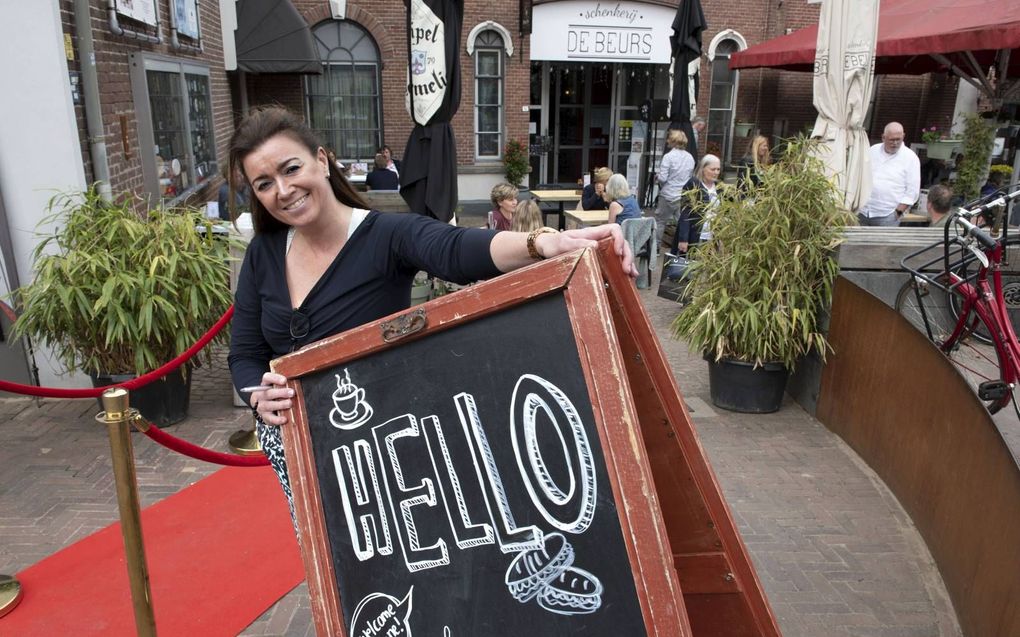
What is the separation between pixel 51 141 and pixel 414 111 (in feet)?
8.77

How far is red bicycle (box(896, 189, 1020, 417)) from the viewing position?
4.54 metres

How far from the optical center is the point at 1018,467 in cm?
247

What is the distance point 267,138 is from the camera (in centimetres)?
194

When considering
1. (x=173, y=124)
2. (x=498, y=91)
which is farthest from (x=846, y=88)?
(x=498, y=91)

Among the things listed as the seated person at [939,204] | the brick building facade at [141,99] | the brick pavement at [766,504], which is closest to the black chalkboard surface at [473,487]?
the brick pavement at [766,504]

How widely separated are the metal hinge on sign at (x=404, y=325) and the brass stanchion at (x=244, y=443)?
3416mm

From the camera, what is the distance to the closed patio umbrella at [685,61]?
11.4 meters

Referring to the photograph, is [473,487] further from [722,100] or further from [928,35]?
[722,100]

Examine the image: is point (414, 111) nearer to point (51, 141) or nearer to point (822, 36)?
point (51, 141)

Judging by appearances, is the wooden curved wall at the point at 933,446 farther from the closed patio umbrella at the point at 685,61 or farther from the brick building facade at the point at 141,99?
the closed patio umbrella at the point at 685,61

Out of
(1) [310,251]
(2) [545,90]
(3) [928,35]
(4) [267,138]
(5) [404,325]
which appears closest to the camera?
(5) [404,325]

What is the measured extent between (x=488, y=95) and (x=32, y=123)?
11.7 m

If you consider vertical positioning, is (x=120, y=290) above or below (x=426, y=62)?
below

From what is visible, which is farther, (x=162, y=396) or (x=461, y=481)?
(x=162, y=396)
